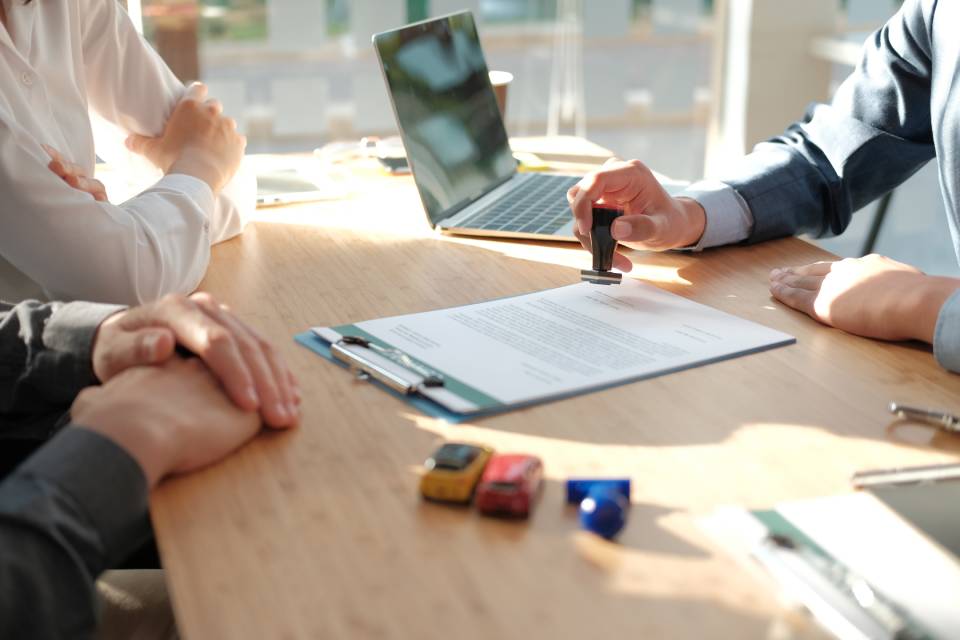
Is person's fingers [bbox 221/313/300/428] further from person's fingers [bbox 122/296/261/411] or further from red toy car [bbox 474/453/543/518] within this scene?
red toy car [bbox 474/453/543/518]

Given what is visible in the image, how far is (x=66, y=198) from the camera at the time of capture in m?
1.03

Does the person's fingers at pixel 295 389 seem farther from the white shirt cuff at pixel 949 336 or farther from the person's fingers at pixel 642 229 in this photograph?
the white shirt cuff at pixel 949 336

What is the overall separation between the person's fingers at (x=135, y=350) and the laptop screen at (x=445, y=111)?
539 millimetres

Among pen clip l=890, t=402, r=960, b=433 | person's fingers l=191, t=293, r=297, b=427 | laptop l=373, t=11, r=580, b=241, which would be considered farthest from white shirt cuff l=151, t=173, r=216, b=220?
pen clip l=890, t=402, r=960, b=433

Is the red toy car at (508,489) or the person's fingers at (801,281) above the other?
the red toy car at (508,489)

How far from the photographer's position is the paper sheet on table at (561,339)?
0.86 m

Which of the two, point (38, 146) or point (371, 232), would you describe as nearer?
point (38, 146)

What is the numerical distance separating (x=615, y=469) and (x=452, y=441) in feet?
0.39

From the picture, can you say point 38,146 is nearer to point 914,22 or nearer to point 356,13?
point 914,22

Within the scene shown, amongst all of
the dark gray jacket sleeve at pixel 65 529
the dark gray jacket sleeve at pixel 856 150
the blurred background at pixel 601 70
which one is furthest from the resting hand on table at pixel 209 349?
the blurred background at pixel 601 70

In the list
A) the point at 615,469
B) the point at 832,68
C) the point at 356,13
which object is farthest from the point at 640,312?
the point at 356,13

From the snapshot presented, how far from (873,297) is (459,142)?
649mm

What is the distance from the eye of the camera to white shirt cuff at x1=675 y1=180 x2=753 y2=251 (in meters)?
1.24

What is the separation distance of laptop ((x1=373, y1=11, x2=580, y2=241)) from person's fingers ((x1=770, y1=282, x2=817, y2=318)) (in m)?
0.28
